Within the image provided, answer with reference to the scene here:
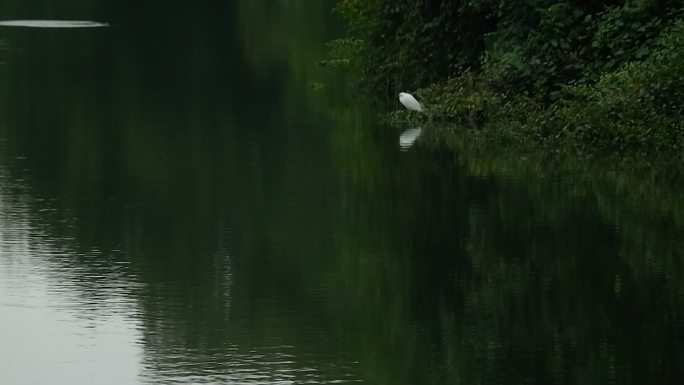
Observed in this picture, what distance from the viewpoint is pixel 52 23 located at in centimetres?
5444

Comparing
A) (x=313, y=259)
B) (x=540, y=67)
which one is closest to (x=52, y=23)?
(x=540, y=67)

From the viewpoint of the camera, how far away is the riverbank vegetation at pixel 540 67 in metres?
21.8

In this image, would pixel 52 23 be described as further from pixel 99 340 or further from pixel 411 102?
pixel 99 340

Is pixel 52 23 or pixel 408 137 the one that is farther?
pixel 52 23

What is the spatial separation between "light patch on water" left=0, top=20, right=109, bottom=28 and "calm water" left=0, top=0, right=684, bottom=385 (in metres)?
25.2

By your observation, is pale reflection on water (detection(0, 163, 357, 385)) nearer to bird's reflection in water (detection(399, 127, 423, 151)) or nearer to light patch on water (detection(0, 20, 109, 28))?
bird's reflection in water (detection(399, 127, 423, 151))

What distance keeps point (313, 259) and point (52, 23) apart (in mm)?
40956

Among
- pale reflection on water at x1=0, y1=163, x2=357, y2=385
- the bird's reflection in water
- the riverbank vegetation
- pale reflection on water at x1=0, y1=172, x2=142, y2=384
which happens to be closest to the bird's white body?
the riverbank vegetation

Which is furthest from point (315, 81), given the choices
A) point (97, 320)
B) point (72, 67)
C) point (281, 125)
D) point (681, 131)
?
point (97, 320)

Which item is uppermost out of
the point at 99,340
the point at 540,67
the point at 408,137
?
the point at 540,67

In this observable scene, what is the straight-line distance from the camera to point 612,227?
16.5 metres

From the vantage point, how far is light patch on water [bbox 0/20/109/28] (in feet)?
173

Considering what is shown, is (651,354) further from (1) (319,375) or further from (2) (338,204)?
(2) (338,204)

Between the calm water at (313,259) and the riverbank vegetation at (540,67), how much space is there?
129cm
